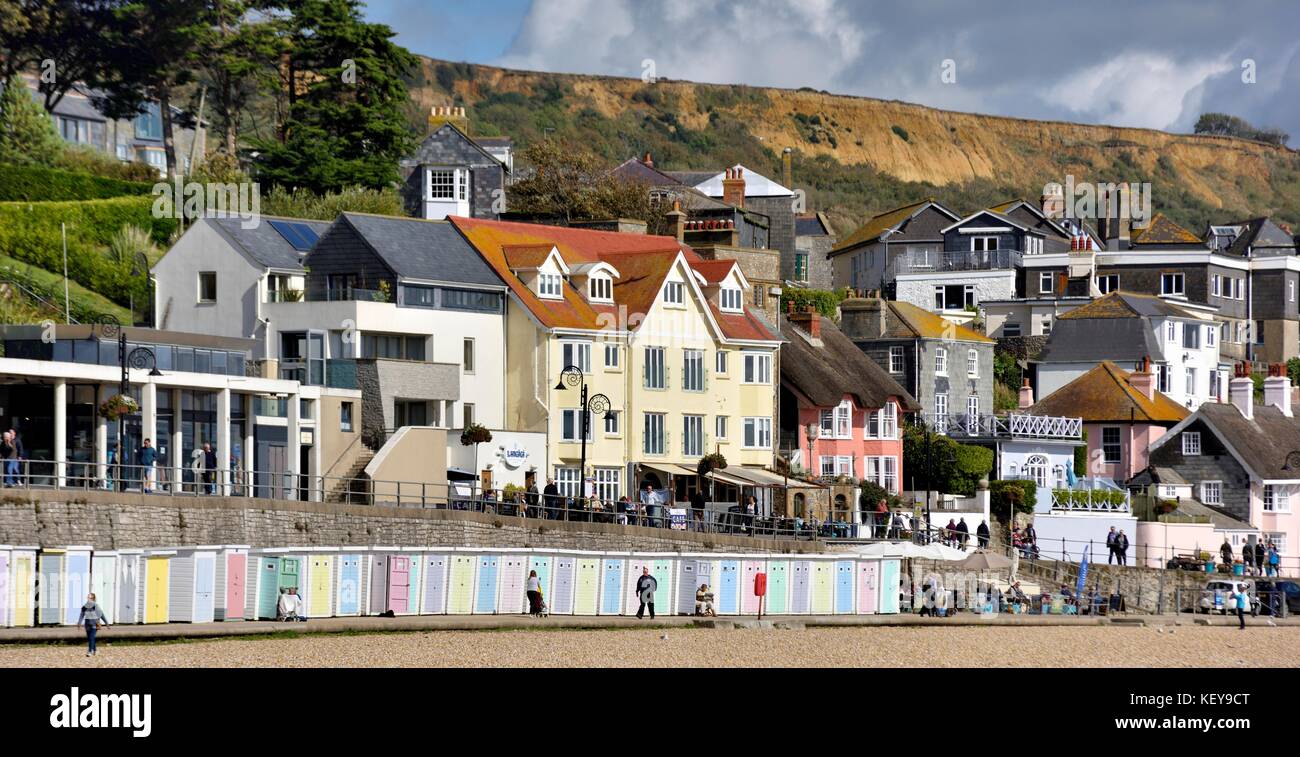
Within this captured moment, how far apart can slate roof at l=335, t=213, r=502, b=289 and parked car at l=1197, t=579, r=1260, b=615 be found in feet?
70.9

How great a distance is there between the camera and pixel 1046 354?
272 ft

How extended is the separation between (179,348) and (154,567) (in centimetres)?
1315

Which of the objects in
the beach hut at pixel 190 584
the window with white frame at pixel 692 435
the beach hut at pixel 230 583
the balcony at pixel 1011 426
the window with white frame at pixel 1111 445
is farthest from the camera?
the window with white frame at pixel 1111 445

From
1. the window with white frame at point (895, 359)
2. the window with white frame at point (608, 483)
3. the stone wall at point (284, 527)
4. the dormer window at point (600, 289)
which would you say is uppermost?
the dormer window at point (600, 289)

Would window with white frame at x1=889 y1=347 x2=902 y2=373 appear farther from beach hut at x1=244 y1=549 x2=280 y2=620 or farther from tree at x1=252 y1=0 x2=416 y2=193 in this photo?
beach hut at x1=244 y1=549 x2=280 y2=620

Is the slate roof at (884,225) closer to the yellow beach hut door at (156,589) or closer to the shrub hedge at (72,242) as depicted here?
the shrub hedge at (72,242)

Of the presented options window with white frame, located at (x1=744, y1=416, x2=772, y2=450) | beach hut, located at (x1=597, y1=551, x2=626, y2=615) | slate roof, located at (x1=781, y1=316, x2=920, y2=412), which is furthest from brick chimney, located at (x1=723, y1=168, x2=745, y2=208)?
beach hut, located at (x1=597, y1=551, x2=626, y2=615)

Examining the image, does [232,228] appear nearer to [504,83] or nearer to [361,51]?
[361,51]

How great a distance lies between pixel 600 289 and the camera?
2473 inches

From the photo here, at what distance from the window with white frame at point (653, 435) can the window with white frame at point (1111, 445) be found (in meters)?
21.7

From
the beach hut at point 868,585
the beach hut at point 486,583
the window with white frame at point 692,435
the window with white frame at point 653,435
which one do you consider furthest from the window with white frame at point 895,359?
the beach hut at point 486,583

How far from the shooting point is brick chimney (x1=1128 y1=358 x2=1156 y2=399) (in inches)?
3091

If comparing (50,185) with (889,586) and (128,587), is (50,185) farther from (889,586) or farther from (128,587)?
(128,587)

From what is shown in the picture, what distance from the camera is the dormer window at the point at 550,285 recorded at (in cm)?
6128
